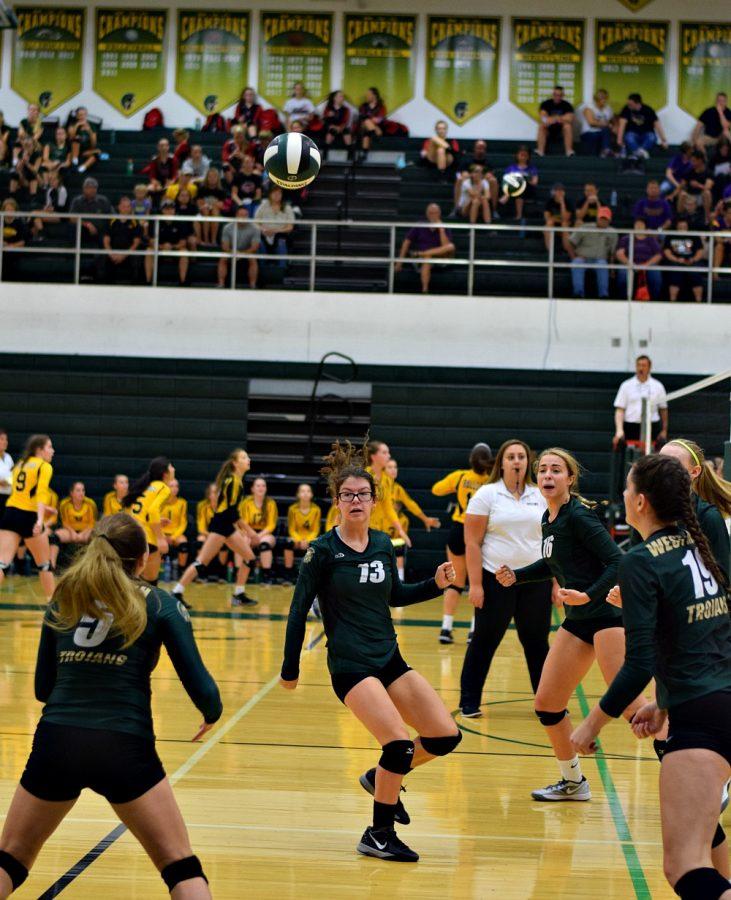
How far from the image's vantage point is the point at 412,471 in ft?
58.5

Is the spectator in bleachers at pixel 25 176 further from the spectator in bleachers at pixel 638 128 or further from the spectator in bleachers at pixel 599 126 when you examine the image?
the spectator in bleachers at pixel 638 128

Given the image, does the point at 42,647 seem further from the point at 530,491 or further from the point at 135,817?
the point at 530,491

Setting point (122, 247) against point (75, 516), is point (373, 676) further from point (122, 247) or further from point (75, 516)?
point (122, 247)

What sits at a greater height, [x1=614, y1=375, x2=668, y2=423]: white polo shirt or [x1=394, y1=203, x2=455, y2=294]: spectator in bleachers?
[x1=394, y1=203, x2=455, y2=294]: spectator in bleachers

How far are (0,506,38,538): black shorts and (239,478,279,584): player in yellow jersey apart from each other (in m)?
4.02

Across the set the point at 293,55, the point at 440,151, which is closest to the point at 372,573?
the point at 440,151

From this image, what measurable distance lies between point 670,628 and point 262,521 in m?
12.7

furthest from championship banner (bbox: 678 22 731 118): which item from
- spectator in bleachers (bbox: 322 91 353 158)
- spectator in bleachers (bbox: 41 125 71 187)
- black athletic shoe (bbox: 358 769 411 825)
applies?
black athletic shoe (bbox: 358 769 411 825)

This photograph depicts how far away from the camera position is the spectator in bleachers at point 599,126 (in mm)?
22239

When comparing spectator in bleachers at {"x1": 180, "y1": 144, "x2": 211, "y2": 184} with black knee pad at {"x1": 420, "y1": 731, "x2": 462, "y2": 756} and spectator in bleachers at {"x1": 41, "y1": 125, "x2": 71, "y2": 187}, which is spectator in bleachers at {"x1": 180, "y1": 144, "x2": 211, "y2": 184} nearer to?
spectator in bleachers at {"x1": 41, "y1": 125, "x2": 71, "y2": 187}

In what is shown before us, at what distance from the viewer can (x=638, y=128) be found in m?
22.6

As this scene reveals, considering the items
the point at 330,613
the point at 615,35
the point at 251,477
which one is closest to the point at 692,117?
the point at 615,35

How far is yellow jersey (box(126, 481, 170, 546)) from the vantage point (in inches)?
497

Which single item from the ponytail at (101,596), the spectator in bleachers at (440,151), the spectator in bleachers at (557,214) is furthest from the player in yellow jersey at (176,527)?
the ponytail at (101,596)
